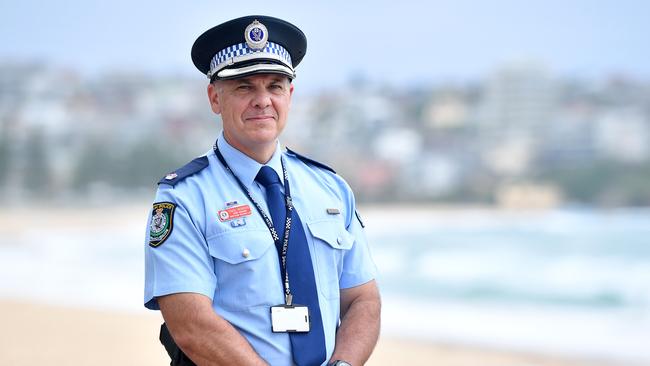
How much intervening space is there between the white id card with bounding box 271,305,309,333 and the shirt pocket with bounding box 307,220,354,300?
0.07m

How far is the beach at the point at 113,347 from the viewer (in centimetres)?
684

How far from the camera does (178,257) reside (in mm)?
1848

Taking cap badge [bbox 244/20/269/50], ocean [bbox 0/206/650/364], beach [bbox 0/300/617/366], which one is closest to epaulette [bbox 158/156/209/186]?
cap badge [bbox 244/20/269/50]

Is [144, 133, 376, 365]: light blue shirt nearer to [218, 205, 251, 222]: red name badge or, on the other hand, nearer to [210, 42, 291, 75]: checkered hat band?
[218, 205, 251, 222]: red name badge

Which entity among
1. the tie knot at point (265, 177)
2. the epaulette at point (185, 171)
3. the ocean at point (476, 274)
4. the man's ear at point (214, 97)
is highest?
the man's ear at point (214, 97)

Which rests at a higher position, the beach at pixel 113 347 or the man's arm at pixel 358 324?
the man's arm at pixel 358 324

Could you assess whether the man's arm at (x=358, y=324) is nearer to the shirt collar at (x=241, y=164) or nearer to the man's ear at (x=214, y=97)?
the shirt collar at (x=241, y=164)

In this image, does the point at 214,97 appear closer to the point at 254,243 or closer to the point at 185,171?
the point at 185,171

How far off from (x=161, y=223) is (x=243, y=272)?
0.17 metres

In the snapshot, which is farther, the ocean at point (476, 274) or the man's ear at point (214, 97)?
the ocean at point (476, 274)

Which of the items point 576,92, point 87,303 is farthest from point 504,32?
point 87,303

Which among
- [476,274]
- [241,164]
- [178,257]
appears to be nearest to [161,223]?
[178,257]

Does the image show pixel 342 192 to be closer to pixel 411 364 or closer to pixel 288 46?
pixel 288 46

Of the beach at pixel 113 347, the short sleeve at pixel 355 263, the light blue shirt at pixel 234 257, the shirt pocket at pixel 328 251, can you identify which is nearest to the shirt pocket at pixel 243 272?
the light blue shirt at pixel 234 257
